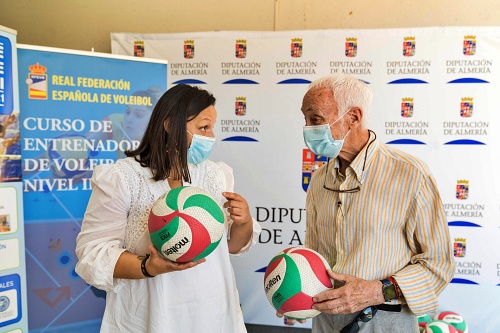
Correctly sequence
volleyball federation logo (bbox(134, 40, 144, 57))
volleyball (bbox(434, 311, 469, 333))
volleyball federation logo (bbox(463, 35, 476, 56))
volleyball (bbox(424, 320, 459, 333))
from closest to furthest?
volleyball (bbox(424, 320, 459, 333)), volleyball (bbox(434, 311, 469, 333)), volleyball federation logo (bbox(463, 35, 476, 56)), volleyball federation logo (bbox(134, 40, 144, 57))

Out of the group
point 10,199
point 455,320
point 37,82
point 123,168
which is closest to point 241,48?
point 37,82

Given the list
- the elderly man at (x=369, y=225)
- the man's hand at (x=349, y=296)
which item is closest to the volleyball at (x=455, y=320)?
the elderly man at (x=369, y=225)

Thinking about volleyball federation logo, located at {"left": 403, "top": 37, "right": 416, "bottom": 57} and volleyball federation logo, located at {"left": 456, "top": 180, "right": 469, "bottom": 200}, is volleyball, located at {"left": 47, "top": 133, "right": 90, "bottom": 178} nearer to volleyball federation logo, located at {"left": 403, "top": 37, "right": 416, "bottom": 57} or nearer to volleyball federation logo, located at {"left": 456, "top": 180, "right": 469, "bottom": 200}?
volleyball federation logo, located at {"left": 403, "top": 37, "right": 416, "bottom": 57}

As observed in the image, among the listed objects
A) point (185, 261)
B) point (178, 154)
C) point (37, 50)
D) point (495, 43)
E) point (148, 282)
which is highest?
point (495, 43)

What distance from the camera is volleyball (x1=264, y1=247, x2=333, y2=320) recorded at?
1416 millimetres

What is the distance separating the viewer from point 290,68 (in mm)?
3490

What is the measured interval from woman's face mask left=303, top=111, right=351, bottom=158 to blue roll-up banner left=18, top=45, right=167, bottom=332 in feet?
5.98

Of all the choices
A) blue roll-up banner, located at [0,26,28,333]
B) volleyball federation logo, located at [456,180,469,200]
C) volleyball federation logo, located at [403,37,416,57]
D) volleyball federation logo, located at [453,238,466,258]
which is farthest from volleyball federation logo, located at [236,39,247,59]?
volleyball federation logo, located at [453,238,466,258]

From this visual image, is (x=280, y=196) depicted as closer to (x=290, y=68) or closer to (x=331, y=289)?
(x=290, y=68)

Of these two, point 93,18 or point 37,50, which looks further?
point 93,18

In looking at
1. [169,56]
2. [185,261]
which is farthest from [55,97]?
[185,261]

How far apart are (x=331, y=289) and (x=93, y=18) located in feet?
11.4

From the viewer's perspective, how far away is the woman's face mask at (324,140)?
1.61 m

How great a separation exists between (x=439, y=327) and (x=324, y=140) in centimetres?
209
